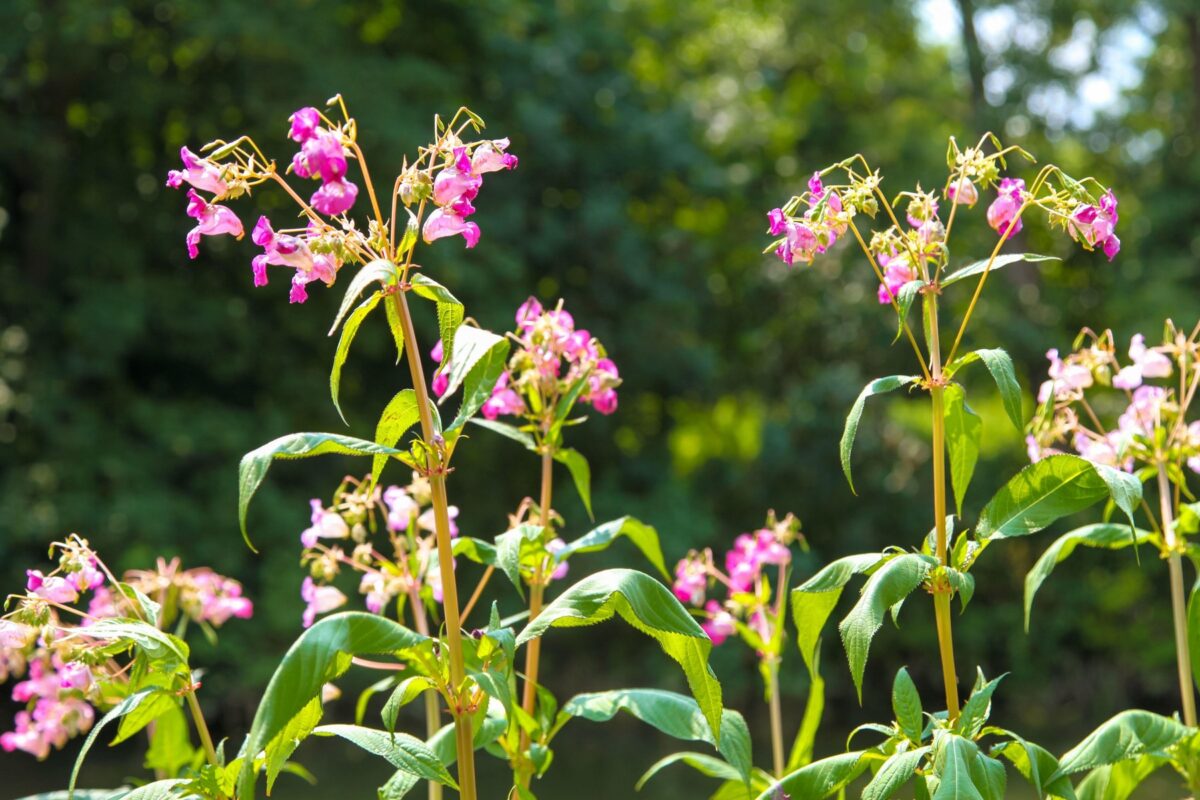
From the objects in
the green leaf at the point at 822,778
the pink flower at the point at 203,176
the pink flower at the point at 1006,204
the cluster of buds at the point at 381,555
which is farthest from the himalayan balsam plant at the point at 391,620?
the pink flower at the point at 1006,204

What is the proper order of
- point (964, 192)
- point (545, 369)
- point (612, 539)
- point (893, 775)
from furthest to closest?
point (545, 369)
point (612, 539)
point (964, 192)
point (893, 775)

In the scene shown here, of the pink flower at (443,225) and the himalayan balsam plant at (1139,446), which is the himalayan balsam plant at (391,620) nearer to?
the pink flower at (443,225)

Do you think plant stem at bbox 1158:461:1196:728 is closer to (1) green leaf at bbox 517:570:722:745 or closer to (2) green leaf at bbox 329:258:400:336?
(1) green leaf at bbox 517:570:722:745

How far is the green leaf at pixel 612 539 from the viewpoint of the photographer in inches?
80.7

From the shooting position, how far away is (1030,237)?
16875mm

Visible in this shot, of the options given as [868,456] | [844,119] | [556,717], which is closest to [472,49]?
[844,119]

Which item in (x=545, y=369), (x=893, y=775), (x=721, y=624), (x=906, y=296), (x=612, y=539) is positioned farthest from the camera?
(x=721, y=624)

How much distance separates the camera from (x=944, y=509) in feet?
5.77

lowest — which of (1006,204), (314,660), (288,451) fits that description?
(314,660)

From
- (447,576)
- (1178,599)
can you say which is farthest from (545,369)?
(1178,599)

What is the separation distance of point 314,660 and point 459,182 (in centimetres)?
61

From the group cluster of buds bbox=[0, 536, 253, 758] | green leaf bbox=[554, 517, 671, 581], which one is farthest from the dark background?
green leaf bbox=[554, 517, 671, 581]

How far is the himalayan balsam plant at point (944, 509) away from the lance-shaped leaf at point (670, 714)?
0.15m

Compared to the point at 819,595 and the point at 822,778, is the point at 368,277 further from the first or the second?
the point at 822,778
